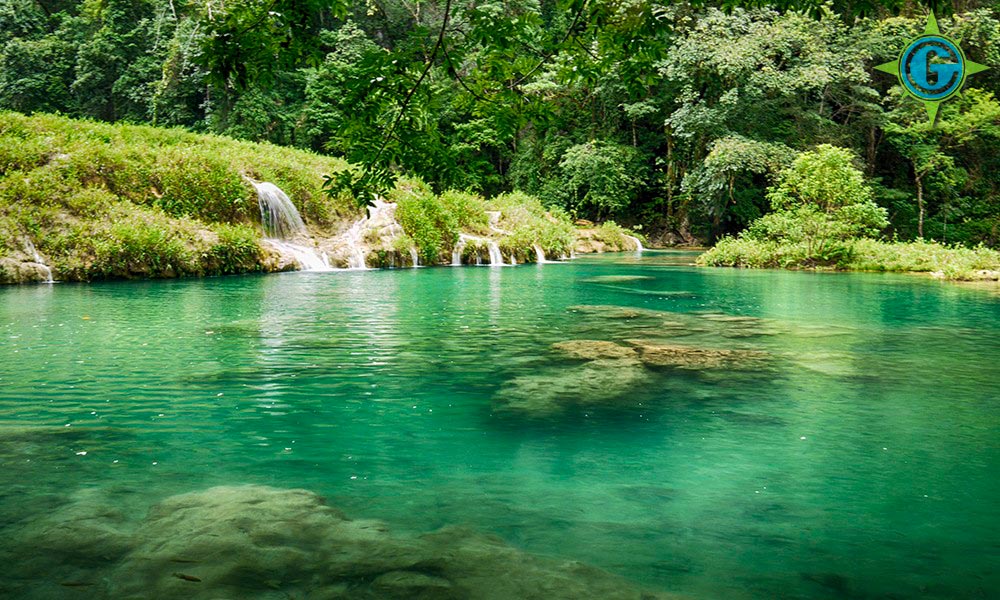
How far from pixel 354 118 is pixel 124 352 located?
4411 mm

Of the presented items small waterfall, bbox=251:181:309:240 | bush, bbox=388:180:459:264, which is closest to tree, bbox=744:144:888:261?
bush, bbox=388:180:459:264

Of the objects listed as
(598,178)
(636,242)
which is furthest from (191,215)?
(636,242)

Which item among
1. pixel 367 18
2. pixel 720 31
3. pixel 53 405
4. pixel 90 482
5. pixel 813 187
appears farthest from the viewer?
pixel 367 18

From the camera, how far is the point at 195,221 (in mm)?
17938

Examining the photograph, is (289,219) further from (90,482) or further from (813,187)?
(90,482)

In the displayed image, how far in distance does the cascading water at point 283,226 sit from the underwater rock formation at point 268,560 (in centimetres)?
1696

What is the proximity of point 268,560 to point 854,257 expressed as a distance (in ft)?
73.0

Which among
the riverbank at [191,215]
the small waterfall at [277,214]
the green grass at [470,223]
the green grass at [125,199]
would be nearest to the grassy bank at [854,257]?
the green grass at [470,223]

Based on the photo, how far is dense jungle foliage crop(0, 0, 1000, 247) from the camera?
435 cm

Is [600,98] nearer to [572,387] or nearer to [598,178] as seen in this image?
[598,178]

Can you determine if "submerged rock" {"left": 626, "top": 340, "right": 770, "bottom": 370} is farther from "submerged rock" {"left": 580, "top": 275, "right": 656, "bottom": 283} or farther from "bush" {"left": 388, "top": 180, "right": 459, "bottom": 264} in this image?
"bush" {"left": 388, "top": 180, "right": 459, "bottom": 264}

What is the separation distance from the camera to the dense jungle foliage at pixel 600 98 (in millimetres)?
4352

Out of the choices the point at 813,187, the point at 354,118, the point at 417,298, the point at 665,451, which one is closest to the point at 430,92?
the point at 354,118

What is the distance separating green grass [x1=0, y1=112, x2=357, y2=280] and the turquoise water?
6187 millimetres
